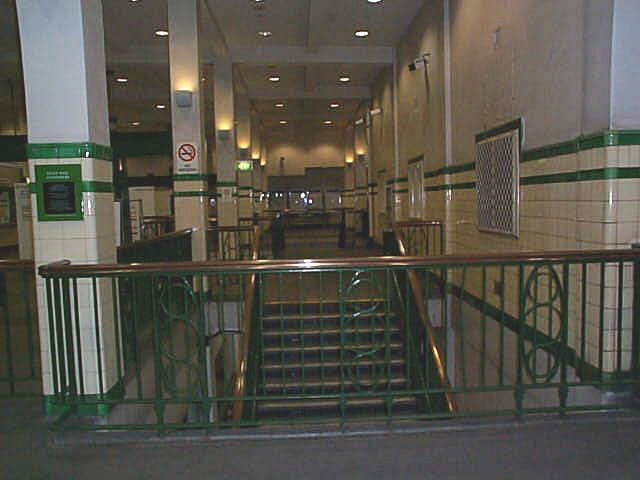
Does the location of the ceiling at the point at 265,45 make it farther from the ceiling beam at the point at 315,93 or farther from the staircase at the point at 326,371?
the staircase at the point at 326,371

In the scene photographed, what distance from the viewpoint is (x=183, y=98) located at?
7598 millimetres

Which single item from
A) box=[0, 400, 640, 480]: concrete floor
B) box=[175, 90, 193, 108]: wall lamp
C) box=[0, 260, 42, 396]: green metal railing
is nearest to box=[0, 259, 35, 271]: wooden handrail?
box=[0, 260, 42, 396]: green metal railing

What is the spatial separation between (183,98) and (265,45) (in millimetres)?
4130

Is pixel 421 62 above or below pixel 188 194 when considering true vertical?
above

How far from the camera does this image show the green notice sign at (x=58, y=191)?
3.46m

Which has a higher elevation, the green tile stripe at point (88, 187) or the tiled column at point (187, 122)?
the tiled column at point (187, 122)

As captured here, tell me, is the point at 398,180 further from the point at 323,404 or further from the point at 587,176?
the point at 587,176

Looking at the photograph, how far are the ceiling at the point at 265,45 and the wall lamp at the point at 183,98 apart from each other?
69.7 inches

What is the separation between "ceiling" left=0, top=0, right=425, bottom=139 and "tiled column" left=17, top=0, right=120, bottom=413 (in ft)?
18.0

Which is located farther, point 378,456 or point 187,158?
point 187,158

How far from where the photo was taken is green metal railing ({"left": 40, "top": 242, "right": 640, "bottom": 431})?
2961mm

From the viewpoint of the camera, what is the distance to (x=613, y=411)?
307cm

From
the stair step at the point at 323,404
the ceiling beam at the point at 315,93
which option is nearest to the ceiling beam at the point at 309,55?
the ceiling beam at the point at 315,93

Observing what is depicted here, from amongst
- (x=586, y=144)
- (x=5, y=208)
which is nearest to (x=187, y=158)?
(x=5, y=208)
